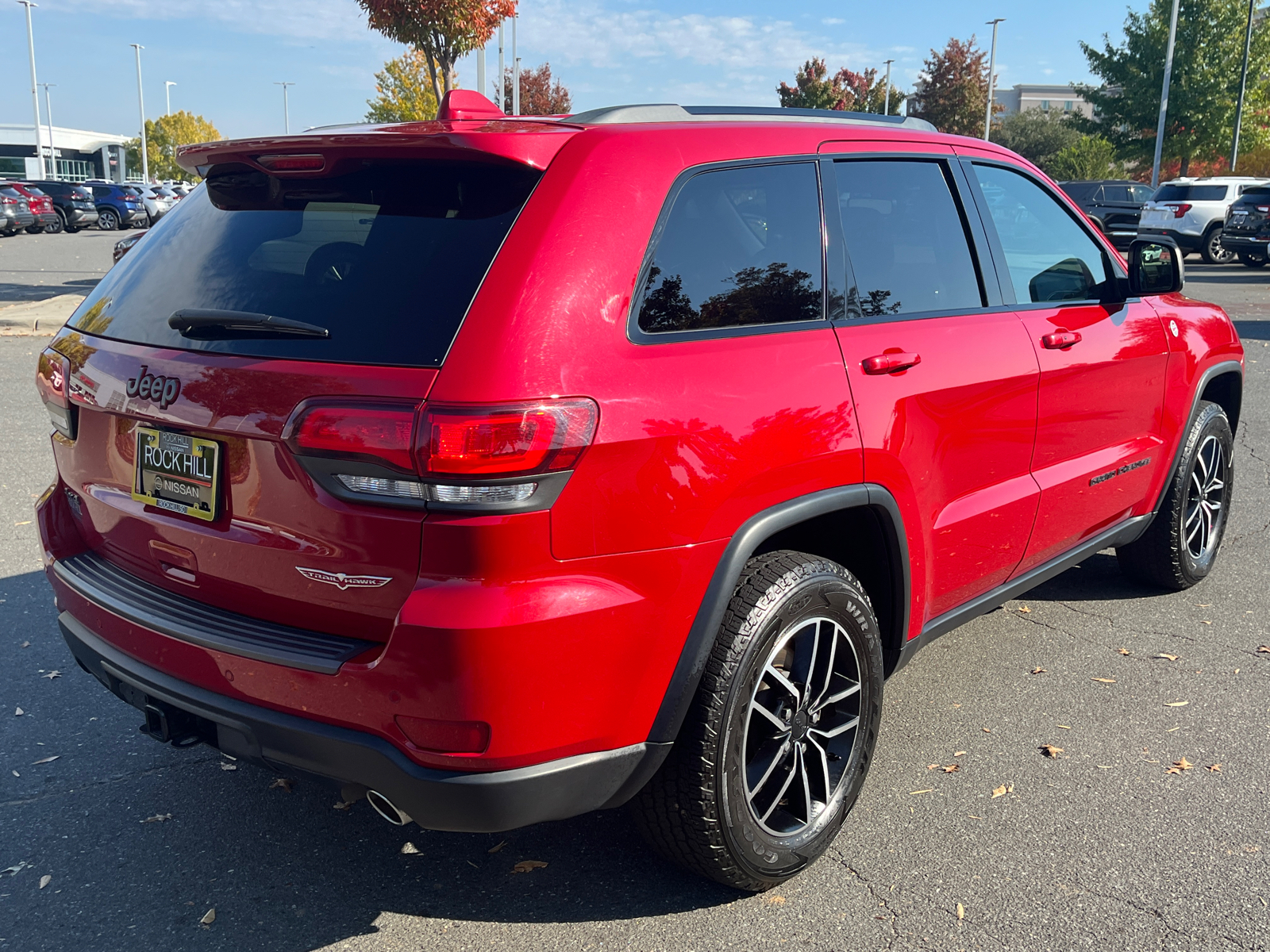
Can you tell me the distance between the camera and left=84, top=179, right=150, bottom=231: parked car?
42.6 meters

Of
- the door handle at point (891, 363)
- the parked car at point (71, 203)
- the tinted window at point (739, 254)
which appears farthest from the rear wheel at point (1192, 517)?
the parked car at point (71, 203)

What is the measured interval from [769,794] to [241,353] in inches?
65.8

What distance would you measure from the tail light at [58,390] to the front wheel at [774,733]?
1741 millimetres

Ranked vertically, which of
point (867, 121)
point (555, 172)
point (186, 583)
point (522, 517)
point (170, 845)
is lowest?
point (170, 845)

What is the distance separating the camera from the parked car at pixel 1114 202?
27.6 metres

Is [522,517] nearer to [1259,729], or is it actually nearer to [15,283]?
[1259,729]

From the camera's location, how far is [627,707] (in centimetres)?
226

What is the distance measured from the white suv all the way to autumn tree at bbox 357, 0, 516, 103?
1732 cm

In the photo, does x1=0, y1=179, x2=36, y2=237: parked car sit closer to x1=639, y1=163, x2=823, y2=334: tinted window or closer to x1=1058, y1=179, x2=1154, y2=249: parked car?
x1=1058, y1=179, x2=1154, y2=249: parked car

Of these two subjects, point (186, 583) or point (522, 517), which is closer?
point (522, 517)

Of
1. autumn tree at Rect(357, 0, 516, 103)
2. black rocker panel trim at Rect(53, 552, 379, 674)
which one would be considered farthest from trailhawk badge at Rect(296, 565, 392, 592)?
autumn tree at Rect(357, 0, 516, 103)

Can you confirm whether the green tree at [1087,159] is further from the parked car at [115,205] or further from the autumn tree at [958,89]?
the parked car at [115,205]

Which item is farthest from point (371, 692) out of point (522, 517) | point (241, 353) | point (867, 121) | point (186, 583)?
point (867, 121)

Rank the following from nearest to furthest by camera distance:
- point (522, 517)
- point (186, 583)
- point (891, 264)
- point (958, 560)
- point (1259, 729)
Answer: point (522, 517), point (186, 583), point (891, 264), point (958, 560), point (1259, 729)
